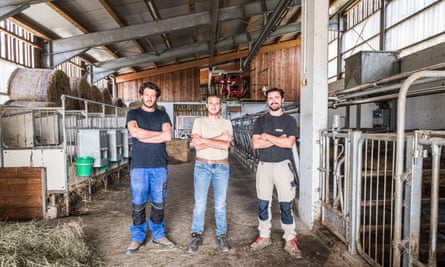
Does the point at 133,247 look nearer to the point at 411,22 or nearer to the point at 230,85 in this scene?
the point at 411,22

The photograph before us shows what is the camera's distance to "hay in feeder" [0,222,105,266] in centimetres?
199

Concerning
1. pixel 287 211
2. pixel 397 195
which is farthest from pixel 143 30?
pixel 397 195

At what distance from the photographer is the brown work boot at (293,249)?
238cm

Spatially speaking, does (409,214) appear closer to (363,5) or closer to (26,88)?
(26,88)

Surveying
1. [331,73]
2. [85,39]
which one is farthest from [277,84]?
[85,39]

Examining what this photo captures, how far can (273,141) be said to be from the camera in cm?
240

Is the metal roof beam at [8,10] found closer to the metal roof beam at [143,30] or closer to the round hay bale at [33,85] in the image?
the round hay bale at [33,85]

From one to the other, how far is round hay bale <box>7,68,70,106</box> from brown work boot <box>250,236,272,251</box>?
4.58 m

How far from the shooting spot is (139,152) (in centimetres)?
247

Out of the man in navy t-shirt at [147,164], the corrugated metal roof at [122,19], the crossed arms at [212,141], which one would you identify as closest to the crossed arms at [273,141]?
the crossed arms at [212,141]

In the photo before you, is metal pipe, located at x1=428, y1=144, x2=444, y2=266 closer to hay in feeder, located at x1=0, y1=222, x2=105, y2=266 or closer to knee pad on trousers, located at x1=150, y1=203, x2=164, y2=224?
knee pad on trousers, located at x1=150, y1=203, x2=164, y2=224

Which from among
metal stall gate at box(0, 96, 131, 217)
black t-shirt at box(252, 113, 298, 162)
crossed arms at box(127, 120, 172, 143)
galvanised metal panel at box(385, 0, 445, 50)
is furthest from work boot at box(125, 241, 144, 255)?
galvanised metal panel at box(385, 0, 445, 50)

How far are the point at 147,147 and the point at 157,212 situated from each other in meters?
0.60

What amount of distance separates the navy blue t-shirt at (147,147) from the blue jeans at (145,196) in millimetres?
60
